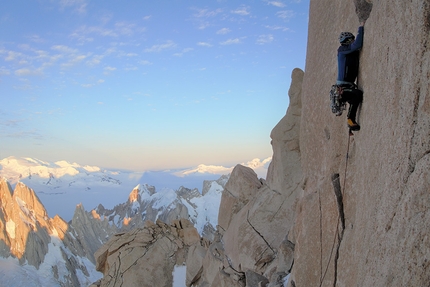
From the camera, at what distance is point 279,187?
62.3 feet

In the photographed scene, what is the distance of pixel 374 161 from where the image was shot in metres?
6.87

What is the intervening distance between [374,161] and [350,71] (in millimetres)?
2580

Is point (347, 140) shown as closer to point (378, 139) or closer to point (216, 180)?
point (378, 139)

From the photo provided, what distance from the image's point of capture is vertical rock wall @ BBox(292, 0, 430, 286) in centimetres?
507

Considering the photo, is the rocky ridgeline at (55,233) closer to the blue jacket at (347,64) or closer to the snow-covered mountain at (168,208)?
the snow-covered mountain at (168,208)

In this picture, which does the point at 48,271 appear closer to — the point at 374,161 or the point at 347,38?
the point at 347,38

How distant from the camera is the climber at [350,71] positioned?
26.8ft

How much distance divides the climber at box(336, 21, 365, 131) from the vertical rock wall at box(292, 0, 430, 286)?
18cm

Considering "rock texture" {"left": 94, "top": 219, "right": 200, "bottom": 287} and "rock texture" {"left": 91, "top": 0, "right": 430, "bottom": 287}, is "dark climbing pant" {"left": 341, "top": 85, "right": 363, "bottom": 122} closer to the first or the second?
"rock texture" {"left": 91, "top": 0, "right": 430, "bottom": 287}

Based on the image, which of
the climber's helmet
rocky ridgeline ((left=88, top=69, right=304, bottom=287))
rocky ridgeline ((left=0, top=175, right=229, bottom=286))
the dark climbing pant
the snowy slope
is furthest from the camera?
rocky ridgeline ((left=0, top=175, right=229, bottom=286))

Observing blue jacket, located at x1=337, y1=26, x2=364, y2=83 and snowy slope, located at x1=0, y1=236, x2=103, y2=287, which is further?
snowy slope, located at x1=0, y1=236, x2=103, y2=287

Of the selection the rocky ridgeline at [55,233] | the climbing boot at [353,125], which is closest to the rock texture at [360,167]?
the climbing boot at [353,125]

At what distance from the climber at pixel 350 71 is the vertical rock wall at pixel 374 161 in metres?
0.18

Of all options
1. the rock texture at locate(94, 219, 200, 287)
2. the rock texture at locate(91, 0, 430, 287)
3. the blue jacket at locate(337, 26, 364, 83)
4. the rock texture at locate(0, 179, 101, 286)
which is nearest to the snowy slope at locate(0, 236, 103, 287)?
the rock texture at locate(0, 179, 101, 286)
